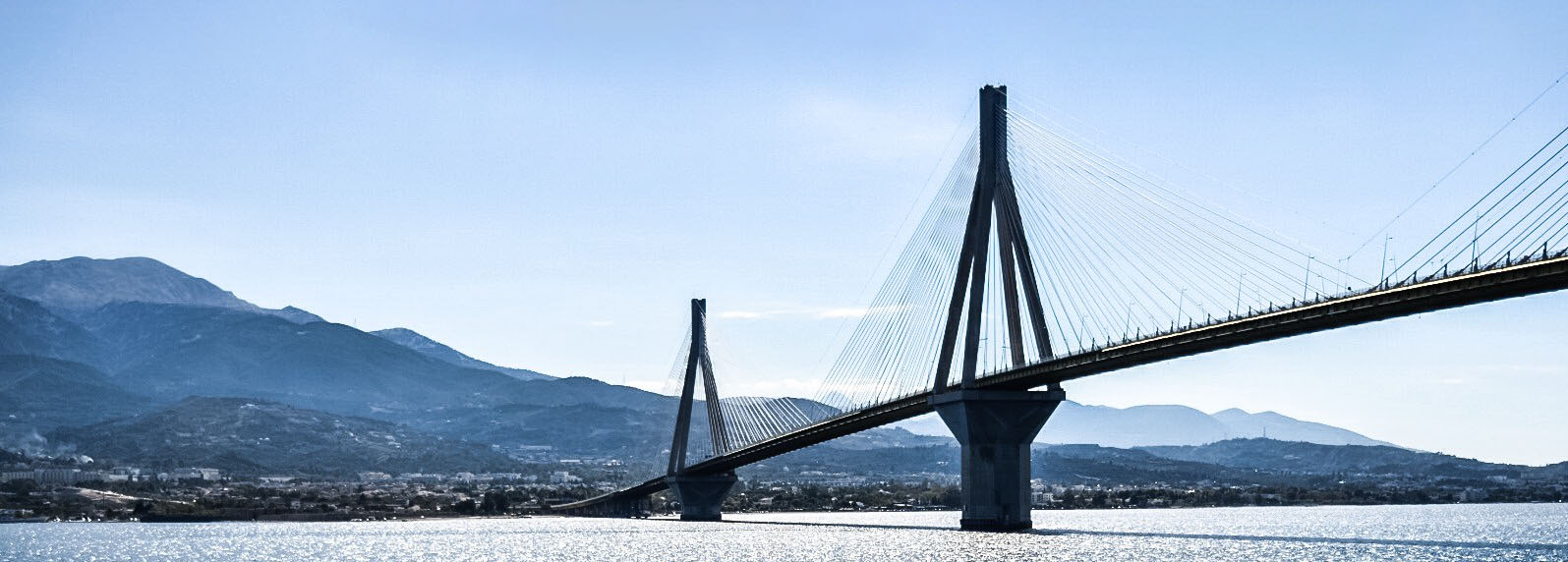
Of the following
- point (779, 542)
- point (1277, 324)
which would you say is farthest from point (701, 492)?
point (1277, 324)

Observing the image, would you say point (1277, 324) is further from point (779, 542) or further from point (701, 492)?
point (701, 492)

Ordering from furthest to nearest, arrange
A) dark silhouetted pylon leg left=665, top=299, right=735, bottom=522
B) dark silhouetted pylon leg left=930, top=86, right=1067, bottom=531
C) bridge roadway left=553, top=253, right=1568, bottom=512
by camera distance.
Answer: dark silhouetted pylon leg left=665, top=299, right=735, bottom=522
dark silhouetted pylon leg left=930, top=86, right=1067, bottom=531
bridge roadway left=553, top=253, right=1568, bottom=512

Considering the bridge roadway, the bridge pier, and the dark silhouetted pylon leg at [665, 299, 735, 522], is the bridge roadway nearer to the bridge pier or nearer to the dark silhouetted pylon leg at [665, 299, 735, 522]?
the bridge pier

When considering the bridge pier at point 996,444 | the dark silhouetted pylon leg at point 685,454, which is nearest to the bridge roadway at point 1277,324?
the bridge pier at point 996,444

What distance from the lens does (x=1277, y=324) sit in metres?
76.6

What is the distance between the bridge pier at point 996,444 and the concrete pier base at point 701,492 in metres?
62.5

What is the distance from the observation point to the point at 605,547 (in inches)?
4550

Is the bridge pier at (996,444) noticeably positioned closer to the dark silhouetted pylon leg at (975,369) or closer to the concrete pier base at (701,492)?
the dark silhouetted pylon leg at (975,369)

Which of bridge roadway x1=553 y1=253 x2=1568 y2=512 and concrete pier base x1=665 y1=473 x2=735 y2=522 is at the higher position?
bridge roadway x1=553 y1=253 x2=1568 y2=512

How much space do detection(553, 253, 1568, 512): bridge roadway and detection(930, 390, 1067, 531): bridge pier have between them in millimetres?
1126

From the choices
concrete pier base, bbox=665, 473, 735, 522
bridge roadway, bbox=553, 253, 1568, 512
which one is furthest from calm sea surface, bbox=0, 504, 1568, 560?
bridge roadway, bbox=553, 253, 1568, 512

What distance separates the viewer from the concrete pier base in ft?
537

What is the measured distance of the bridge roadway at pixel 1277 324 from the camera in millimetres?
62031

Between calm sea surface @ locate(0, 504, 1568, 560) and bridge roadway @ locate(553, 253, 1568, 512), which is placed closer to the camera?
bridge roadway @ locate(553, 253, 1568, 512)
